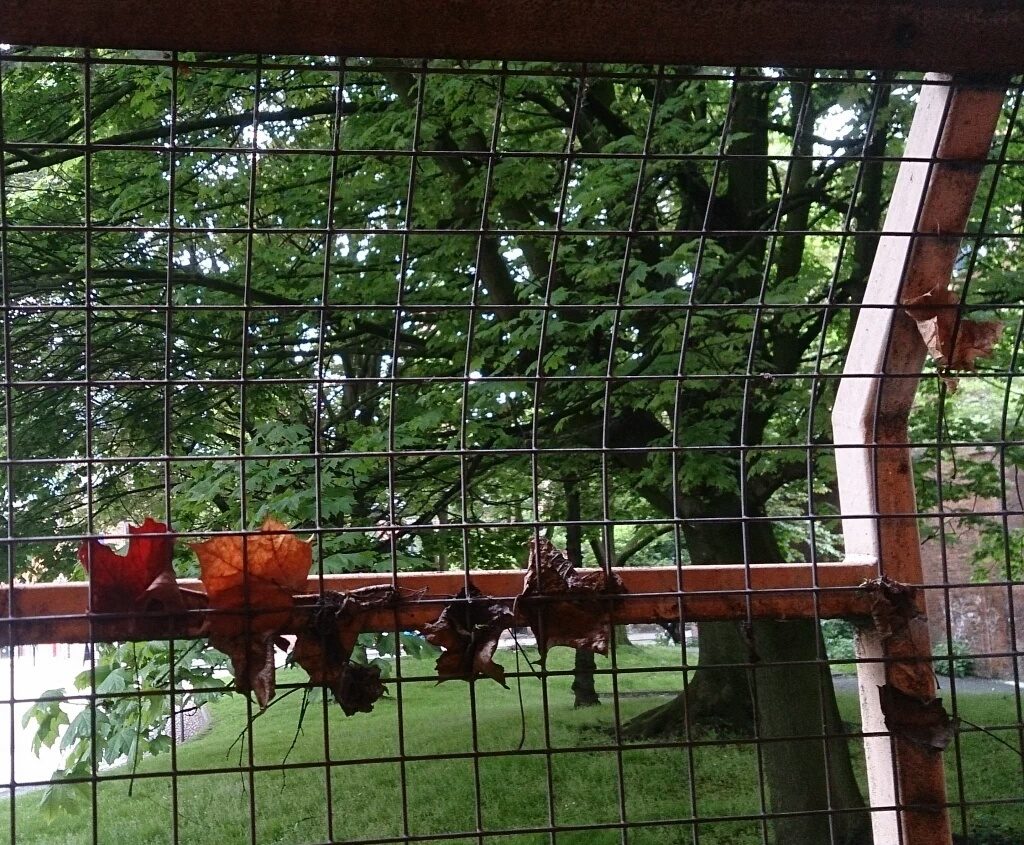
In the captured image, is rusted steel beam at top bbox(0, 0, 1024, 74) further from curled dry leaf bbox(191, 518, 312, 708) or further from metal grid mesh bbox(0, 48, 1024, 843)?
metal grid mesh bbox(0, 48, 1024, 843)

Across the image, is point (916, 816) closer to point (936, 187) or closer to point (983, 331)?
point (983, 331)

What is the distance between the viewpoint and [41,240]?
4.26 m

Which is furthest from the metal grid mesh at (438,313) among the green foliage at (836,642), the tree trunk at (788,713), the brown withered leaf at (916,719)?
the green foliage at (836,642)

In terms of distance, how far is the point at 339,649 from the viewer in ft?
3.52

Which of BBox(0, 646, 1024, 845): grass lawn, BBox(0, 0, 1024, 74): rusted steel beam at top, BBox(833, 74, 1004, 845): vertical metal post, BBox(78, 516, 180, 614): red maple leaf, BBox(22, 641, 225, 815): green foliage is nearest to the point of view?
BBox(0, 0, 1024, 74): rusted steel beam at top

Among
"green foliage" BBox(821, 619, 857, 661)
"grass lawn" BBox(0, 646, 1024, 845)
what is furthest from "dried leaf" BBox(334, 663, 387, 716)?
"green foliage" BBox(821, 619, 857, 661)

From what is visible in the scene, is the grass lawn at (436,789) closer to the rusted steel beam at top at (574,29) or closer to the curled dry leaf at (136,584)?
the curled dry leaf at (136,584)

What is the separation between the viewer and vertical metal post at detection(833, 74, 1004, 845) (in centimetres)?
114

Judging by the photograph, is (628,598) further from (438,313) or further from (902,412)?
(438,313)

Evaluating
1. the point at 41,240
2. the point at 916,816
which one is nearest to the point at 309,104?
the point at 41,240

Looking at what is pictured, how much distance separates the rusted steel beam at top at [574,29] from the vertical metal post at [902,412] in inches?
3.9

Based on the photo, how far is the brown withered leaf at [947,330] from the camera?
116 cm

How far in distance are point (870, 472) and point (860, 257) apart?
3.54 metres

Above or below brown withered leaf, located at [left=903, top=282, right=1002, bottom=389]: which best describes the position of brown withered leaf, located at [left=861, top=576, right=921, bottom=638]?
below
